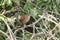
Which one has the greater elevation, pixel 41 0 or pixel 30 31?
pixel 41 0

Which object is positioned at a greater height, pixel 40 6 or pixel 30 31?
pixel 40 6

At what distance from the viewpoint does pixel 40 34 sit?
1942 mm

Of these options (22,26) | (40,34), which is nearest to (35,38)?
(40,34)

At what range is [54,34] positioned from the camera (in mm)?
1930

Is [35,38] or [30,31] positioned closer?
[35,38]

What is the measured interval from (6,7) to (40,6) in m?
0.31

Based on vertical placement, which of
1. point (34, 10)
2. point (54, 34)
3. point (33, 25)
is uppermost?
point (34, 10)

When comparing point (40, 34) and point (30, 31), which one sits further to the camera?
point (30, 31)

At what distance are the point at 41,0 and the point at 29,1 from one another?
0.14 m

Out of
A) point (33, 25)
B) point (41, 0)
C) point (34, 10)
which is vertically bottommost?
point (33, 25)

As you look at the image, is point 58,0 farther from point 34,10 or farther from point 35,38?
point 35,38

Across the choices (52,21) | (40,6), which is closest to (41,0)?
(40,6)

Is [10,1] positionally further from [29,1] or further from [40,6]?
[40,6]

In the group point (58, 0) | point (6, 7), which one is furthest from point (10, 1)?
point (58, 0)
